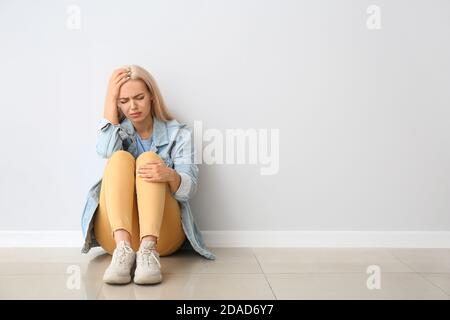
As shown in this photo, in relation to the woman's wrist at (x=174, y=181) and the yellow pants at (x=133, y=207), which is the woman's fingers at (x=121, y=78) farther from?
the woman's wrist at (x=174, y=181)

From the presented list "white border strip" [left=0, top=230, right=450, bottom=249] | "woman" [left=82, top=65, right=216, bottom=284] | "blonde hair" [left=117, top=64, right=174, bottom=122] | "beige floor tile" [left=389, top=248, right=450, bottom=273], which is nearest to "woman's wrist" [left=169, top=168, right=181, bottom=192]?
"woman" [left=82, top=65, right=216, bottom=284]

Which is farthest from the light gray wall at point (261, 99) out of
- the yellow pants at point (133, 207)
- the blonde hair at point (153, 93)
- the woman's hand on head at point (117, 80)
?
the yellow pants at point (133, 207)

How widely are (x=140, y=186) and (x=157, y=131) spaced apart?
38cm

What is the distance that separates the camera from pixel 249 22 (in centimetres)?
215

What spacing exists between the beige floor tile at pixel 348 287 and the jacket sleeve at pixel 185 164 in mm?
444

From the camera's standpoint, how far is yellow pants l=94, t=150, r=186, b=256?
1653mm

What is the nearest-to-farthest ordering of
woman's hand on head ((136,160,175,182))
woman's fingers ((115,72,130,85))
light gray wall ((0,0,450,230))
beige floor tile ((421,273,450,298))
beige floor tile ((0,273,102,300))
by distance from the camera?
1. beige floor tile ((0,273,102,300))
2. beige floor tile ((421,273,450,298))
3. woman's hand on head ((136,160,175,182))
4. woman's fingers ((115,72,130,85))
5. light gray wall ((0,0,450,230))

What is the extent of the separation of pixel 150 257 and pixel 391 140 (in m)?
1.21

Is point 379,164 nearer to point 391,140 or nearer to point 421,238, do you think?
point 391,140

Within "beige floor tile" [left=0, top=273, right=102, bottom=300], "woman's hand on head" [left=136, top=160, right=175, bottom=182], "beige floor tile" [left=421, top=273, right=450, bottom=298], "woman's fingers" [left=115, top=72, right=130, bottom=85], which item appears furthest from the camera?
"woman's fingers" [left=115, top=72, right=130, bottom=85]

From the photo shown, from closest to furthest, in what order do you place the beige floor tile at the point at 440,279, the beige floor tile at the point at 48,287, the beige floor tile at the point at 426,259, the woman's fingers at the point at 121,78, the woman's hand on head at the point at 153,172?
the beige floor tile at the point at 48,287 < the beige floor tile at the point at 440,279 < the woman's hand on head at the point at 153,172 < the beige floor tile at the point at 426,259 < the woman's fingers at the point at 121,78

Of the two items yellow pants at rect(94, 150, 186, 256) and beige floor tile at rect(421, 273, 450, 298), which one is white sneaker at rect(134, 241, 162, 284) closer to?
yellow pants at rect(94, 150, 186, 256)

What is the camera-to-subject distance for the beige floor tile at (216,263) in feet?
5.75

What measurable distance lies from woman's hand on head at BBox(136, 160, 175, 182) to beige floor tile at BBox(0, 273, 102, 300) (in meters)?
0.37
